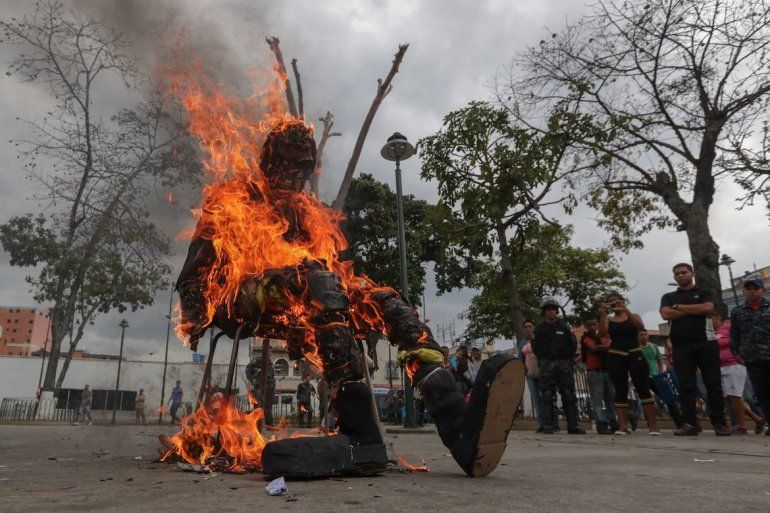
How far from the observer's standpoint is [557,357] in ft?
26.3

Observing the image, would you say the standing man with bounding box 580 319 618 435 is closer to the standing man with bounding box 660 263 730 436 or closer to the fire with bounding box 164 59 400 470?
the standing man with bounding box 660 263 730 436

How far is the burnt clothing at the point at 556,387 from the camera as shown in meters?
7.93

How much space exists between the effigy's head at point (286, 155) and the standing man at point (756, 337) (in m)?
5.49

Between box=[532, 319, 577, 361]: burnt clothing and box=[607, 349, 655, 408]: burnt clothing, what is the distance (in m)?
0.71

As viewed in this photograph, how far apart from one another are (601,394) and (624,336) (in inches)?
58.2

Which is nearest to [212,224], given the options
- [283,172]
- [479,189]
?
[283,172]

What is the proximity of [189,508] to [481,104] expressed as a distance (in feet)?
35.1

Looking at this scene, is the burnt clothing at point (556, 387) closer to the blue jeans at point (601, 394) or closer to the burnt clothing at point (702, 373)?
the blue jeans at point (601, 394)

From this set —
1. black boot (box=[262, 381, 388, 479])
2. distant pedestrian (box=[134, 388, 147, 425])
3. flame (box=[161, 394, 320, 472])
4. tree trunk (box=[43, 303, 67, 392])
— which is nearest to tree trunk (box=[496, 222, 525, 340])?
flame (box=[161, 394, 320, 472])

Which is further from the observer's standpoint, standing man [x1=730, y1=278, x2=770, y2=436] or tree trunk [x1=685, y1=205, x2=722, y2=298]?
tree trunk [x1=685, y1=205, x2=722, y2=298]

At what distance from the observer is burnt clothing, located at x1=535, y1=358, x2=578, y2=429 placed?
7934 millimetres

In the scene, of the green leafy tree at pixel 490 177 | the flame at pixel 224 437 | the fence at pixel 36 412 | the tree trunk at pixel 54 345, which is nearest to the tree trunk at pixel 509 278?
the green leafy tree at pixel 490 177

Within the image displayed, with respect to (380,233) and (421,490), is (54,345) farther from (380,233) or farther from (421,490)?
(421,490)

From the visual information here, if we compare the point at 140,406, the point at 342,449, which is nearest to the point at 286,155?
the point at 342,449
